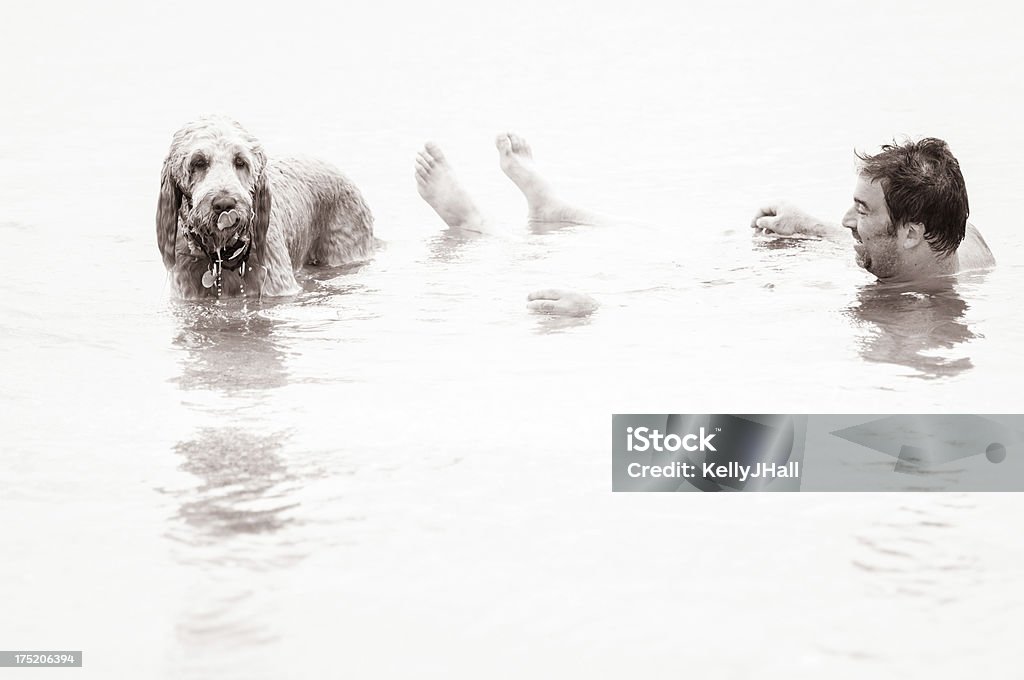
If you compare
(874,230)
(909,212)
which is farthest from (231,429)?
(909,212)

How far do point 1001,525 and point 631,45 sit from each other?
50.8ft

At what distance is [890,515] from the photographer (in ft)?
15.1

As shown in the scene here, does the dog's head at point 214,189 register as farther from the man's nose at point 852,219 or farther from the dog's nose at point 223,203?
the man's nose at point 852,219

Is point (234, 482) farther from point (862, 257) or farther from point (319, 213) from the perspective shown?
point (862, 257)

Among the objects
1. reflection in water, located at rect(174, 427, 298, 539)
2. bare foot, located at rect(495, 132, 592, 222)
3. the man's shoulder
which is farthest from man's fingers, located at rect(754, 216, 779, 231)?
reflection in water, located at rect(174, 427, 298, 539)

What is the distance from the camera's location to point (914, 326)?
283 inches

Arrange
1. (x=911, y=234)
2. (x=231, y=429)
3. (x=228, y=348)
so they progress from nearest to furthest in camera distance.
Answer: (x=231, y=429)
(x=228, y=348)
(x=911, y=234)

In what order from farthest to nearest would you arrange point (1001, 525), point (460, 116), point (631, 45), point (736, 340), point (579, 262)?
point (631, 45)
point (460, 116)
point (579, 262)
point (736, 340)
point (1001, 525)

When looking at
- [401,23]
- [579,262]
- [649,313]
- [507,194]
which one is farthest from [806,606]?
[401,23]

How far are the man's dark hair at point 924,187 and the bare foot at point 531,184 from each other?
2.91 metres

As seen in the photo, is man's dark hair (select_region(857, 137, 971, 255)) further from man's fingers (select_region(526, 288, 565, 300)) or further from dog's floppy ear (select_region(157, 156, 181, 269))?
dog's floppy ear (select_region(157, 156, 181, 269))

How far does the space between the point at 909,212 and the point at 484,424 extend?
12.5 feet

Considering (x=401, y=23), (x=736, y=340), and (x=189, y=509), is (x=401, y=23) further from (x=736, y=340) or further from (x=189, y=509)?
(x=189, y=509)

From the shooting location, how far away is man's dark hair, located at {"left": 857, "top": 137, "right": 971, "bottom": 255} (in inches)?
317
